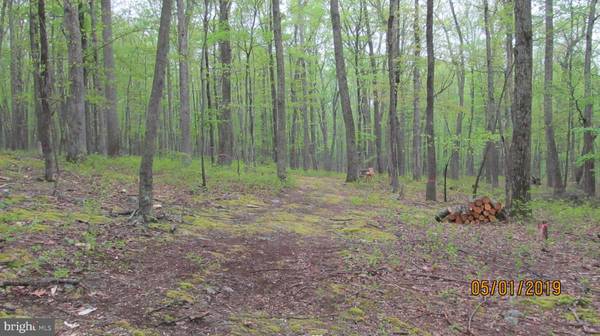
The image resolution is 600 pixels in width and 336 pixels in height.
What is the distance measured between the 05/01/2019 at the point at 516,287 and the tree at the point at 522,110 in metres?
4.76

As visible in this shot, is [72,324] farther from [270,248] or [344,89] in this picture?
[344,89]

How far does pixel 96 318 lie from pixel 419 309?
10.9 feet

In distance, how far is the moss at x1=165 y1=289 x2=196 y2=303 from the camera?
13.1ft

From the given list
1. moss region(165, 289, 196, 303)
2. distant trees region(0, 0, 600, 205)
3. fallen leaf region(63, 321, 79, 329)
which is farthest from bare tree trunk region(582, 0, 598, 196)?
fallen leaf region(63, 321, 79, 329)

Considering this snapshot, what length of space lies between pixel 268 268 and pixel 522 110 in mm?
7592

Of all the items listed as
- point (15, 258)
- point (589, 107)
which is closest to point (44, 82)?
point (15, 258)

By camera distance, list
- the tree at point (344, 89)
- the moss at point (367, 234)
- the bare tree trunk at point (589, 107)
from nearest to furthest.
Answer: the moss at point (367, 234) → the bare tree trunk at point (589, 107) → the tree at point (344, 89)

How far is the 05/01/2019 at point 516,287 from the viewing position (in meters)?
4.80

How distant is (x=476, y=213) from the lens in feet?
31.4

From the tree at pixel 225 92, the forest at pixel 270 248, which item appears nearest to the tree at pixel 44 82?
the forest at pixel 270 248

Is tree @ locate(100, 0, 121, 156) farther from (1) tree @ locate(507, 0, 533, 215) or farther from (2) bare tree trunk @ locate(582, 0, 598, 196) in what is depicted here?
(2) bare tree trunk @ locate(582, 0, 598, 196)

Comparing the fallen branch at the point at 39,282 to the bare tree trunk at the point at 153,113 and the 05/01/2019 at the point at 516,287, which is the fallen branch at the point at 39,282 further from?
the 05/01/2019 at the point at 516,287

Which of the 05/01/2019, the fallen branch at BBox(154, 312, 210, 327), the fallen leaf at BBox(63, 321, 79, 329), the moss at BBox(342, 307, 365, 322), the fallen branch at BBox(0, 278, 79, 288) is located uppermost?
the fallen branch at BBox(0, 278, 79, 288)

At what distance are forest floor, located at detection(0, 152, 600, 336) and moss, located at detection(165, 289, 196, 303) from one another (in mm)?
10
